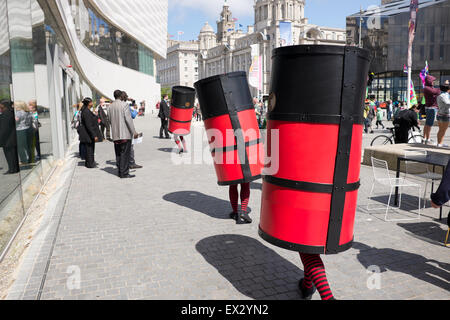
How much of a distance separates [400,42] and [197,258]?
5959 cm

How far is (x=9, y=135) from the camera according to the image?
17.3 ft

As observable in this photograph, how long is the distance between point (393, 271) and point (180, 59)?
6310 inches

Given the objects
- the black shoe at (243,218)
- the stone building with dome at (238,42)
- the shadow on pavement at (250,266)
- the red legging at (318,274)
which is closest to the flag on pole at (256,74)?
the black shoe at (243,218)

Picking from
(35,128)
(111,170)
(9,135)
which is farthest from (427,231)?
(111,170)

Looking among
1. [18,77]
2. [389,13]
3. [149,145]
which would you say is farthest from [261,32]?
[18,77]

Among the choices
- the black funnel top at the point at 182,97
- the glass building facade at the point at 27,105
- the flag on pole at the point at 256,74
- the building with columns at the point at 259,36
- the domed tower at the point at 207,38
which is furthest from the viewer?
the domed tower at the point at 207,38

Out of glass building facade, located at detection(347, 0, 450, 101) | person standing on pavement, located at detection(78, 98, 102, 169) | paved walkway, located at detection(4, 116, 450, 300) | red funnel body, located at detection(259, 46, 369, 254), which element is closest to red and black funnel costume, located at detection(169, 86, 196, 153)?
person standing on pavement, located at detection(78, 98, 102, 169)

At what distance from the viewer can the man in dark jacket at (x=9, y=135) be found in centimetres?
503

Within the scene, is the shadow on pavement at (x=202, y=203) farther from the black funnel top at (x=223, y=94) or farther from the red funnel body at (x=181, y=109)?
the red funnel body at (x=181, y=109)

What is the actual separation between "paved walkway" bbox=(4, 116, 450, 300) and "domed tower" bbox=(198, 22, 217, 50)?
15858 centimetres

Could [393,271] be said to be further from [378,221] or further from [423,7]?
[423,7]

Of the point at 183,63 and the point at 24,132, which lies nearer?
the point at 24,132

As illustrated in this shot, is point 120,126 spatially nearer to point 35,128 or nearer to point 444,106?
point 35,128

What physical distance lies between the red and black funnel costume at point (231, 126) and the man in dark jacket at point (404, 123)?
6.62 metres
